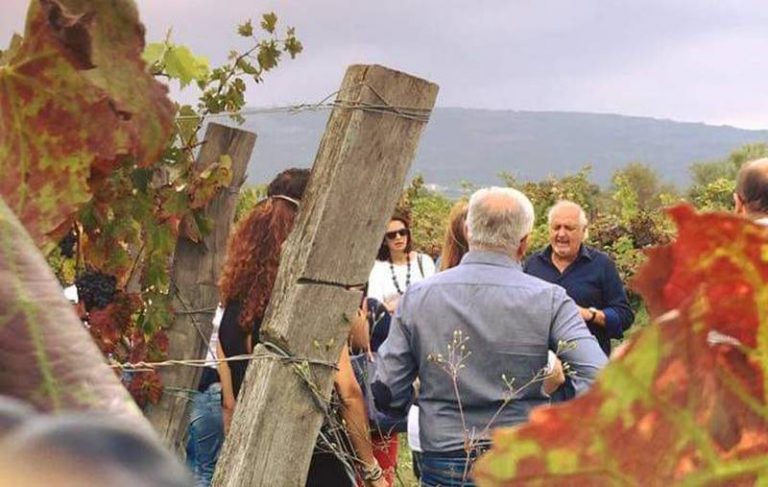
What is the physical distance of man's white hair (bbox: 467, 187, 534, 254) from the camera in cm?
346

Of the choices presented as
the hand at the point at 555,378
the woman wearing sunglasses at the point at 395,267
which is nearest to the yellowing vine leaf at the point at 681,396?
the hand at the point at 555,378

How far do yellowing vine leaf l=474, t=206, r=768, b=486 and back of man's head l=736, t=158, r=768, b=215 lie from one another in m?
3.18

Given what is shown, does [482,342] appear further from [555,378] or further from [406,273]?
[406,273]

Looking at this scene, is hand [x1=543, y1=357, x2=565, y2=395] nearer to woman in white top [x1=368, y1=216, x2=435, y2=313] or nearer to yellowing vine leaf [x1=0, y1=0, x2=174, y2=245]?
woman in white top [x1=368, y1=216, x2=435, y2=313]

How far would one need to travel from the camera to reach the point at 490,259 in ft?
11.2


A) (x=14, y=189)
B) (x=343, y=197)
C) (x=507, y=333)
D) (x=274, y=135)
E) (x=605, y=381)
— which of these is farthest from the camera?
(x=274, y=135)

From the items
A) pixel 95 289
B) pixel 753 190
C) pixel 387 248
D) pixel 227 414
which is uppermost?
pixel 753 190

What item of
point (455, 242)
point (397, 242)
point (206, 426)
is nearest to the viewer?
point (206, 426)

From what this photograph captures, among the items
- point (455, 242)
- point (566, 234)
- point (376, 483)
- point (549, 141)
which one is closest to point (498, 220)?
point (376, 483)

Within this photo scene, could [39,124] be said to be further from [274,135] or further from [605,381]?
[274,135]

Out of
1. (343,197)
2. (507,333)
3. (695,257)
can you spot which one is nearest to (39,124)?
(695,257)

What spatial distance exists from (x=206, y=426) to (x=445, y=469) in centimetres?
114

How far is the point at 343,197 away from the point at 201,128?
89 centimetres

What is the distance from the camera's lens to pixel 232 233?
3795 mm
